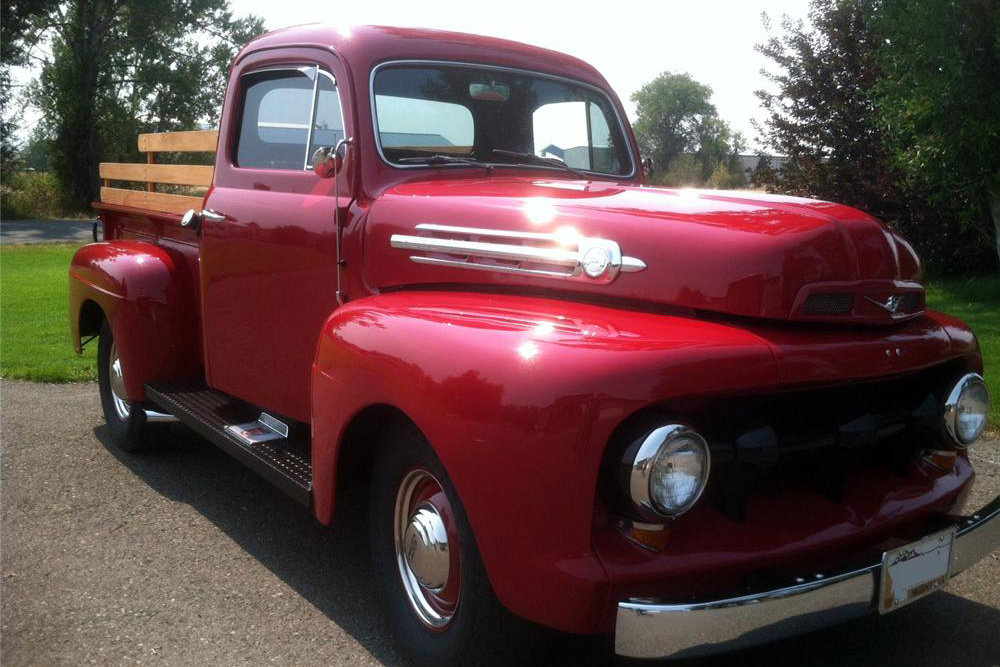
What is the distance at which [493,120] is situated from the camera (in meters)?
3.81

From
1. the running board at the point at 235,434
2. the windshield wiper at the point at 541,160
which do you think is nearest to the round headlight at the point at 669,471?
the running board at the point at 235,434

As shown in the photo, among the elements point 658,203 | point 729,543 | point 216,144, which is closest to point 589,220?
point 658,203

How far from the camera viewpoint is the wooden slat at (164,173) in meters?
4.72

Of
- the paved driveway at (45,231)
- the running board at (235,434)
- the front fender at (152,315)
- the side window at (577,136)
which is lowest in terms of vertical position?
the paved driveway at (45,231)

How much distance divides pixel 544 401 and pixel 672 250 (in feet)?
2.12

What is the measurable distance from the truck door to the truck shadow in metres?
0.54

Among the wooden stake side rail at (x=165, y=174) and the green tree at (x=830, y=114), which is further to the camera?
the green tree at (x=830, y=114)

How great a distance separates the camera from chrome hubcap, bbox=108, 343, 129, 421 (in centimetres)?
499

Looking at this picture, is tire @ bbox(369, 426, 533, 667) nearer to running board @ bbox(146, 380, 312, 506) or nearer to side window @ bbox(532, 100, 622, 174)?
running board @ bbox(146, 380, 312, 506)

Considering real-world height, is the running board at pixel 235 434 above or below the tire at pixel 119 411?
above

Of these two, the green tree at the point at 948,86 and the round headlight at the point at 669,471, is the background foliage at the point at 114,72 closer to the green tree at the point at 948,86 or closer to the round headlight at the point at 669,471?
the green tree at the point at 948,86

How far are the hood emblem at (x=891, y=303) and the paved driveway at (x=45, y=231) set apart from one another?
62.8ft

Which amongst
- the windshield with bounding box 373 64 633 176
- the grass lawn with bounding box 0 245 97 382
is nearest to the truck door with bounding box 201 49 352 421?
the windshield with bounding box 373 64 633 176

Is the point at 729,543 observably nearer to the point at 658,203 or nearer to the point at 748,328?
the point at 748,328
